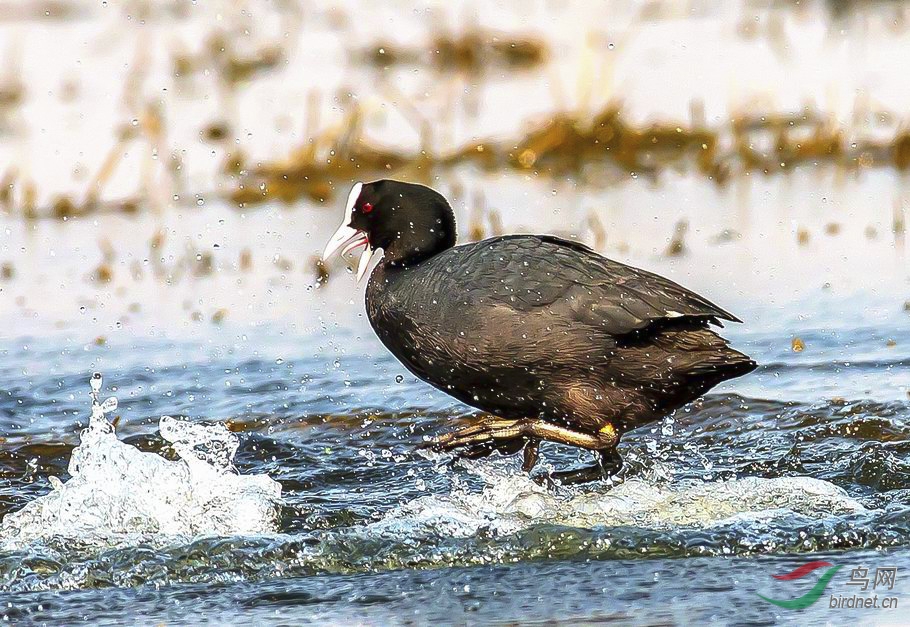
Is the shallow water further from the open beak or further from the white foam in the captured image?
the open beak

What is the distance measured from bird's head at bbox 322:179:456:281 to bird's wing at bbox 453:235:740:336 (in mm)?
299

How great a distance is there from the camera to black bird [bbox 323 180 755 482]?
461 centimetres

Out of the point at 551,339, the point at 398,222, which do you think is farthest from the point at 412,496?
the point at 398,222

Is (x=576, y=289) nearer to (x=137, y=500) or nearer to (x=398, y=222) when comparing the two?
(x=398, y=222)

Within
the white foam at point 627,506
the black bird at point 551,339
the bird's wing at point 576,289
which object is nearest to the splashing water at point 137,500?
the white foam at point 627,506

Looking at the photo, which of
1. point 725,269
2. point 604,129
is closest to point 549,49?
point 604,129

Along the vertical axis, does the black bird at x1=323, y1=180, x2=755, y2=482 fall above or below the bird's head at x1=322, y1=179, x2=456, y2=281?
below

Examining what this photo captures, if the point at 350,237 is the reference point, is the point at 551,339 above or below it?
below

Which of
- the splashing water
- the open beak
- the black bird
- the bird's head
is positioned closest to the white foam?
the black bird

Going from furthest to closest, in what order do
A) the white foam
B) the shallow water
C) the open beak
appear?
the open beak, the white foam, the shallow water

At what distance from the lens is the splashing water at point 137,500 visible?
4508 millimetres

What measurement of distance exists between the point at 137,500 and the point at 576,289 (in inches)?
53.2

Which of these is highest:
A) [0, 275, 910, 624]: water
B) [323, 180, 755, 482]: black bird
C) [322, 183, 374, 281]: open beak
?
[322, 183, 374, 281]: open beak

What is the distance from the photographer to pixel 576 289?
4.65 metres
